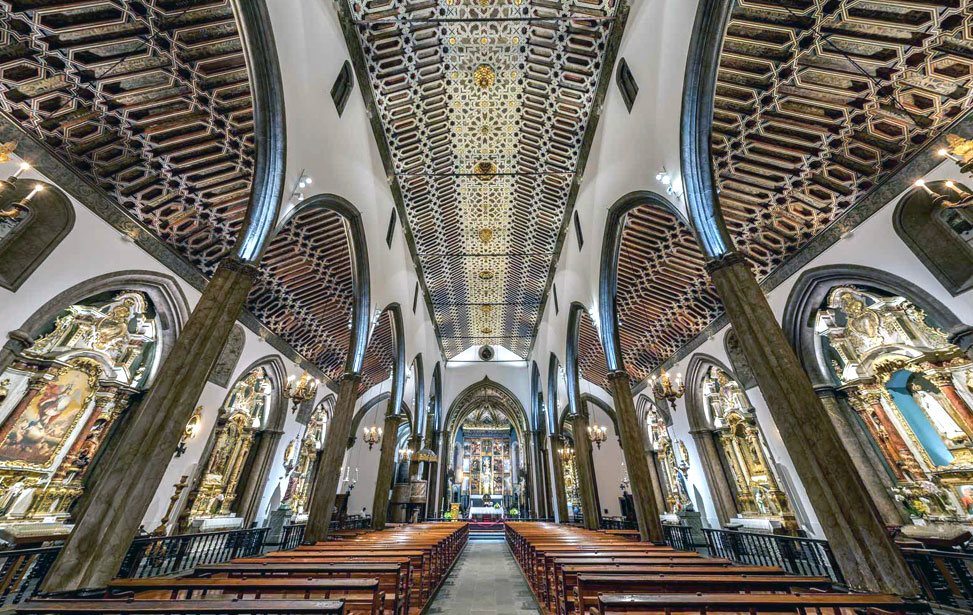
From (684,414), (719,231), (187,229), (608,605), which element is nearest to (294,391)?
(187,229)

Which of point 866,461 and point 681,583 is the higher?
point 866,461

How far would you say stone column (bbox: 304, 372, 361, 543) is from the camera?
25.5 ft

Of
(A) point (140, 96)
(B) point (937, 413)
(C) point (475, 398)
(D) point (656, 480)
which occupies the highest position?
(C) point (475, 398)

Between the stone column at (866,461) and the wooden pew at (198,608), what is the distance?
7.86 metres

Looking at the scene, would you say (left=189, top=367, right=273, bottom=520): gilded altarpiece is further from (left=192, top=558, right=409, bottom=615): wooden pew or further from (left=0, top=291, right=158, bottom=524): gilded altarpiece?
(left=192, top=558, right=409, bottom=615): wooden pew

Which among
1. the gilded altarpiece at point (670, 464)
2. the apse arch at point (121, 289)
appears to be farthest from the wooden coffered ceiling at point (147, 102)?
the gilded altarpiece at point (670, 464)

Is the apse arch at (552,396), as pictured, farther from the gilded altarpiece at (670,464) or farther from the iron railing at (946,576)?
the iron railing at (946,576)

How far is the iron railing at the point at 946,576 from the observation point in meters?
4.24

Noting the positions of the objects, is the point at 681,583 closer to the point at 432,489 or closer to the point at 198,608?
the point at 198,608

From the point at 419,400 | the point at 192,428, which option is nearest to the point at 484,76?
the point at 192,428

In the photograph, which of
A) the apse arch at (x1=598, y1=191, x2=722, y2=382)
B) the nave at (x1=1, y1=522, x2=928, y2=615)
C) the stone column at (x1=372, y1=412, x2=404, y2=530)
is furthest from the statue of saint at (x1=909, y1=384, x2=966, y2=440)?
the stone column at (x1=372, y1=412, x2=404, y2=530)

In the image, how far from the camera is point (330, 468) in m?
8.16

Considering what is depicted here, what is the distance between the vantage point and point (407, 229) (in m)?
13.3

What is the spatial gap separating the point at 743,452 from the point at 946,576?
6.05 metres
